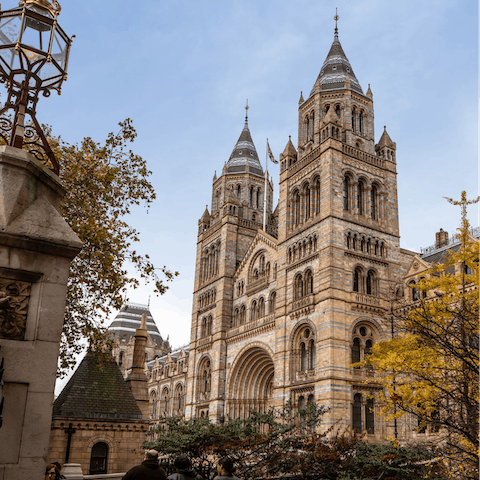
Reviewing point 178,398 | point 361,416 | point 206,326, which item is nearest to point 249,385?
point 206,326

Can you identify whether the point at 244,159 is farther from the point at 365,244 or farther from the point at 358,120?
the point at 365,244

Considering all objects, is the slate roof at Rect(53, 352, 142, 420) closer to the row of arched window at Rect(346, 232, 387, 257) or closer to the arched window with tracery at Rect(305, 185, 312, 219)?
the row of arched window at Rect(346, 232, 387, 257)

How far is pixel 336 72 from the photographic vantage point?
37.6m

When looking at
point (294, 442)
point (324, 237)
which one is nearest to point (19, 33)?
point (294, 442)

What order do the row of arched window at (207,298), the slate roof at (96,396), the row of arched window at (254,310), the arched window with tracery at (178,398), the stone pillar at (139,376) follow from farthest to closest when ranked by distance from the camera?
the arched window with tracery at (178,398)
the row of arched window at (207,298)
the row of arched window at (254,310)
the stone pillar at (139,376)
the slate roof at (96,396)

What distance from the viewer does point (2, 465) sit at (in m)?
4.73

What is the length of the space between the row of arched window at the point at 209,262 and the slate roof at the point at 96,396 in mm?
22340

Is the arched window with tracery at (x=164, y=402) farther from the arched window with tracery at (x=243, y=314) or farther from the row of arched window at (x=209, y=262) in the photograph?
the arched window with tracery at (x=243, y=314)

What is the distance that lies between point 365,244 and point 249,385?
47.0ft

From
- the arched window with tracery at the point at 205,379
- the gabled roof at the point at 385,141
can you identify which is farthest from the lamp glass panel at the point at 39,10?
the arched window with tracery at the point at 205,379

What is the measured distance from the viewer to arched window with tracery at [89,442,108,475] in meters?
19.0

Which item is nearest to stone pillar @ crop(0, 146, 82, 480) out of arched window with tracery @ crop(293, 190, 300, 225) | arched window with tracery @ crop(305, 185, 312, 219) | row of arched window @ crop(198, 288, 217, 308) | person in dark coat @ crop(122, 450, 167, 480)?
person in dark coat @ crop(122, 450, 167, 480)

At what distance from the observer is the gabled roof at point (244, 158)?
49.6m

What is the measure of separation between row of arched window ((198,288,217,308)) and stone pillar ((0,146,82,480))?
37.9 m
